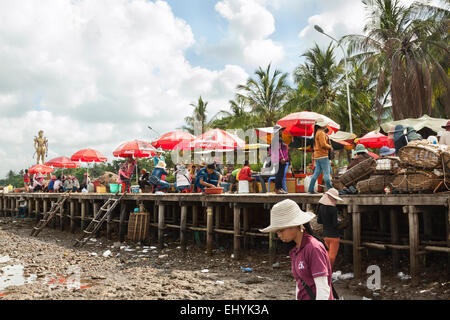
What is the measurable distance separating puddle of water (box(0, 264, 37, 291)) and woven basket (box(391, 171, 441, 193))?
7834mm

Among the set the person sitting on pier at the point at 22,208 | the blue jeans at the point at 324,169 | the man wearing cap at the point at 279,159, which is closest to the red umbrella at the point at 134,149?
the man wearing cap at the point at 279,159

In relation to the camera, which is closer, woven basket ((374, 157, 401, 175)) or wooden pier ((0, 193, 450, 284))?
wooden pier ((0, 193, 450, 284))

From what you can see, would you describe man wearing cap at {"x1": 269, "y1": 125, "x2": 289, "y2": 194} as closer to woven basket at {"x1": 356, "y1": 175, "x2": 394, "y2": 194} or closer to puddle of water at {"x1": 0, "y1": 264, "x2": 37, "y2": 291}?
woven basket at {"x1": 356, "y1": 175, "x2": 394, "y2": 194}

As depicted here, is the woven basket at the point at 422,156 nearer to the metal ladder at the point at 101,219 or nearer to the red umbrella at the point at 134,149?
the metal ladder at the point at 101,219

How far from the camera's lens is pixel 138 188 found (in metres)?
15.4

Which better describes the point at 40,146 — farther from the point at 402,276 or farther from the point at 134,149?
the point at 402,276

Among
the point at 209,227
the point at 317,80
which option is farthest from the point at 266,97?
the point at 209,227

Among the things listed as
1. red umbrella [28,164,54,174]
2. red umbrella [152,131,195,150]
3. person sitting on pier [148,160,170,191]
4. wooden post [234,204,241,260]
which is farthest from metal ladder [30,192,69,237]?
wooden post [234,204,241,260]

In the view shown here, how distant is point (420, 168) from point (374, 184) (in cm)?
94

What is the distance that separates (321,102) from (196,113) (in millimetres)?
15933

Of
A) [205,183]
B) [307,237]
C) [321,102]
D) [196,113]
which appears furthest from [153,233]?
[196,113]

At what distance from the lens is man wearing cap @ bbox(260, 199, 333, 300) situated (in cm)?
298

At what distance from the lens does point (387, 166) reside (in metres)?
7.35

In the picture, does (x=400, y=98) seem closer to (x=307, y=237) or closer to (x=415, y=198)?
(x=415, y=198)
